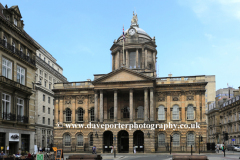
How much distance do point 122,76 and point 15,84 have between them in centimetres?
2689

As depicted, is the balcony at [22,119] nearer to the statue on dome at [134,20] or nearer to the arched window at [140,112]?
the arched window at [140,112]

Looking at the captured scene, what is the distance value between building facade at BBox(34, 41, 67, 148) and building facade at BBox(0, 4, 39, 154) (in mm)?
29797

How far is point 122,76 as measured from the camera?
56812mm

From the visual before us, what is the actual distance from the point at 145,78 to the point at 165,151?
13320 millimetres

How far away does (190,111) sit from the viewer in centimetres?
5716

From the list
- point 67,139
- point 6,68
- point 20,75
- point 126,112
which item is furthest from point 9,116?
point 67,139

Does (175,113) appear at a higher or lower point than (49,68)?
lower

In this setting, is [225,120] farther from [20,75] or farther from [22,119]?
[20,75]

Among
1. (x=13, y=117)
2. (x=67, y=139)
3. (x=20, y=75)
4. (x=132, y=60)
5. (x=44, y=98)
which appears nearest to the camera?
(x=13, y=117)

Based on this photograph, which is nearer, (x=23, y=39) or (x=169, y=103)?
(x=23, y=39)

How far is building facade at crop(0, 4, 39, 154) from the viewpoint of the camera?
30.6m

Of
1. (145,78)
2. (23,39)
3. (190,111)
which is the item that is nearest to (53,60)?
(145,78)

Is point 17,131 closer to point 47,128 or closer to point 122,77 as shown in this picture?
point 122,77

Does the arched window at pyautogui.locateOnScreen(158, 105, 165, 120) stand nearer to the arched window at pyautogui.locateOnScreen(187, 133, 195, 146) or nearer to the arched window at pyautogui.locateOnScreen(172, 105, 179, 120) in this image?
the arched window at pyautogui.locateOnScreen(172, 105, 179, 120)
